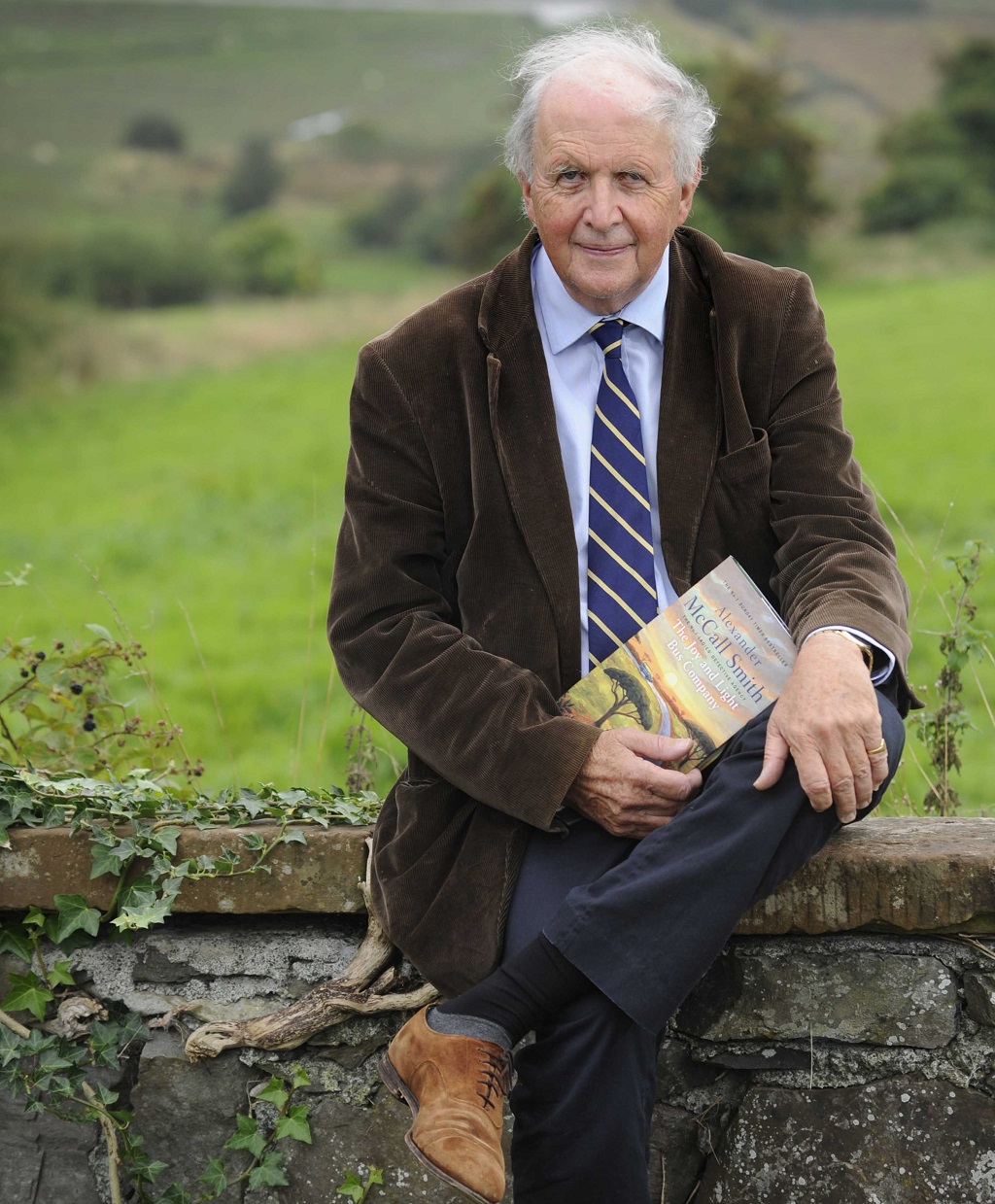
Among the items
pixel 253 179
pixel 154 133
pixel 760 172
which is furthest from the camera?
pixel 154 133

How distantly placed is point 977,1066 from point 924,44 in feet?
165

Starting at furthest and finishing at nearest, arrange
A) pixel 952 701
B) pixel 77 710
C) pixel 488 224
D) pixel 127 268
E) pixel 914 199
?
pixel 127 268 → pixel 914 199 → pixel 488 224 → pixel 77 710 → pixel 952 701

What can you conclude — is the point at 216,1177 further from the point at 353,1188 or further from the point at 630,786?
the point at 630,786

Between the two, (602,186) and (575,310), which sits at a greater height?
(602,186)

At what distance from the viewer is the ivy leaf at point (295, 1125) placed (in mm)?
2523

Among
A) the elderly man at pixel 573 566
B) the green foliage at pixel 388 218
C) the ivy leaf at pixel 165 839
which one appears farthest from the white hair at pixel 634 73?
the green foliage at pixel 388 218

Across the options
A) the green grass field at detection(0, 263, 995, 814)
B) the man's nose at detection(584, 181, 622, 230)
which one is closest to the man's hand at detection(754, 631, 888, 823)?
the man's nose at detection(584, 181, 622, 230)

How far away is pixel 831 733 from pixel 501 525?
719 millimetres

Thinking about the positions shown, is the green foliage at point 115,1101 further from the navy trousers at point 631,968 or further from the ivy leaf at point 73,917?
the navy trousers at point 631,968

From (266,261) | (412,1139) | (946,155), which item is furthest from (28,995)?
(946,155)

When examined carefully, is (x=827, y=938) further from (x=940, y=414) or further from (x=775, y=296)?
(x=940, y=414)

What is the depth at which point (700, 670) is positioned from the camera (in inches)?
93.6

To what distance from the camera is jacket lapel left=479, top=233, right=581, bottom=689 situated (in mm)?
2447

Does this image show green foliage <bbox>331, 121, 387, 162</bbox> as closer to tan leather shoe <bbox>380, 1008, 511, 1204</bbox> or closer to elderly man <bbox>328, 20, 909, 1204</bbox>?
elderly man <bbox>328, 20, 909, 1204</bbox>
